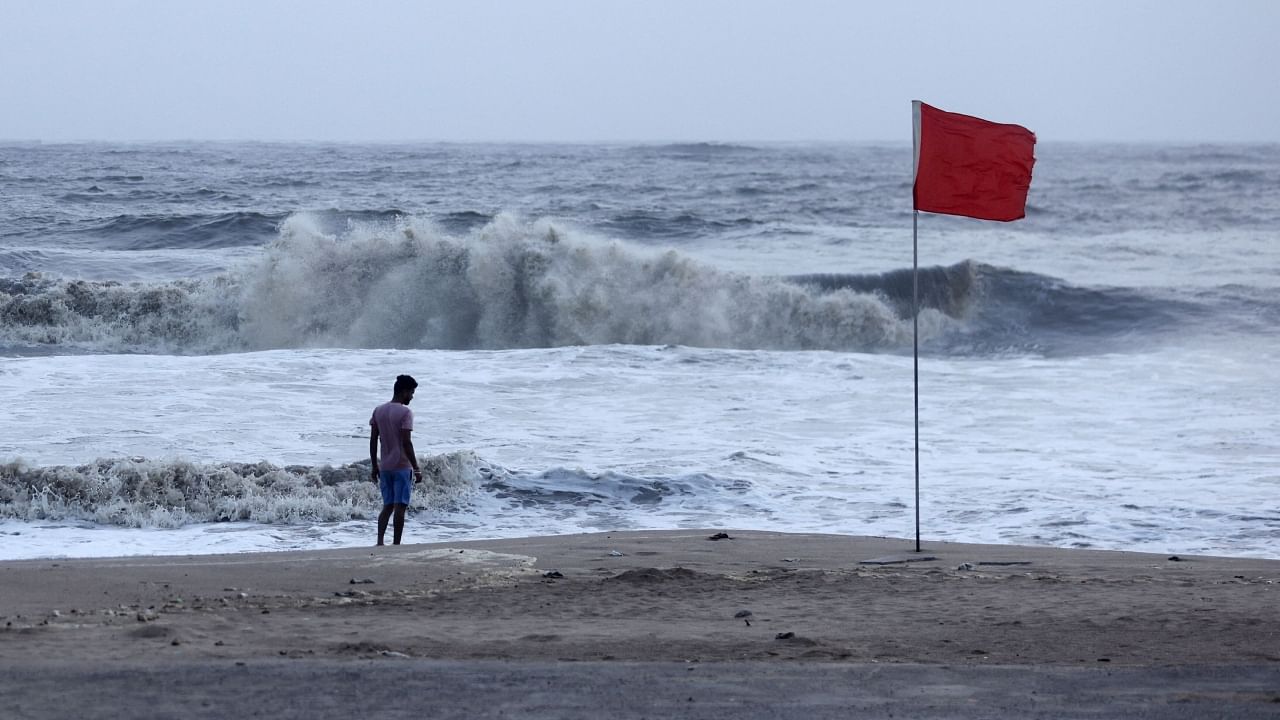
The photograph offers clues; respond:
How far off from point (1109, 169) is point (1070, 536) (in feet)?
190

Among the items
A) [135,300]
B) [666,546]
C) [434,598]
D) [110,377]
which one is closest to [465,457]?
[666,546]

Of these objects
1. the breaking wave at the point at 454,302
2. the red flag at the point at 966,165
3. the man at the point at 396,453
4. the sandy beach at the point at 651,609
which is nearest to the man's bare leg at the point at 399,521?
the man at the point at 396,453

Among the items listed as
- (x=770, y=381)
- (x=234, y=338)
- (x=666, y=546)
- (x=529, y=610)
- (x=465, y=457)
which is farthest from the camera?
(x=234, y=338)

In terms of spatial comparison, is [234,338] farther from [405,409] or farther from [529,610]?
[529,610]

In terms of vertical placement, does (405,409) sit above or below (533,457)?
above

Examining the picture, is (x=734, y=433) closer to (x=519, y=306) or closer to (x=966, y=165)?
(x=966, y=165)

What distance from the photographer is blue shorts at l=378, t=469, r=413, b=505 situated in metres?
8.71

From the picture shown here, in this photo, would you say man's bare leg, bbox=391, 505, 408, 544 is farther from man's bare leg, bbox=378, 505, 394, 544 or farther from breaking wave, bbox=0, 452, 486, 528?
breaking wave, bbox=0, 452, 486, 528

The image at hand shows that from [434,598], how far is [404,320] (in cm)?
1678

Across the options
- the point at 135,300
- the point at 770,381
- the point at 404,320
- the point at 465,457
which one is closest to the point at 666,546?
the point at 465,457

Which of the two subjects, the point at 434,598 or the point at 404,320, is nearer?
the point at 434,598

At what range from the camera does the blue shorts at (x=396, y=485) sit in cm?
871

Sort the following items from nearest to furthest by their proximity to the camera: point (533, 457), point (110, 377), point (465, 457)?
1. point (465, 457)
2. point (533, 457)
3. point (110, 377)

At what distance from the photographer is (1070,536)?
940cm
